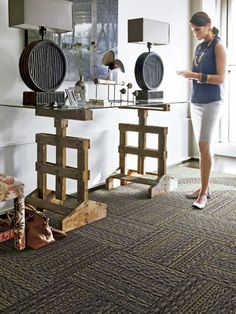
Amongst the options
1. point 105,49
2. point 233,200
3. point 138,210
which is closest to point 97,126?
point 105,49

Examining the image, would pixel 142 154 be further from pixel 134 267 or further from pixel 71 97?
pixel 134 267

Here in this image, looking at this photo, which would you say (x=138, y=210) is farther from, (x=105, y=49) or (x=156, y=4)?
(x=156, y=4)

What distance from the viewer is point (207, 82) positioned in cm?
324

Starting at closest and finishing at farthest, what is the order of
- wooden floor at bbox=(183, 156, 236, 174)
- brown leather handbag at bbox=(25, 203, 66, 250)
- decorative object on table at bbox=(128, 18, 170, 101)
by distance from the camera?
Result: brown leather handbag at bbox=(25, 203, 66, 250) → decorative object on table at bbox=(128, 18, 170, 101) → wooden floor at bbox=(183, 156, 236, 174)

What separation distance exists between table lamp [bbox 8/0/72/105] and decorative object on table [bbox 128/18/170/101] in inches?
34.1

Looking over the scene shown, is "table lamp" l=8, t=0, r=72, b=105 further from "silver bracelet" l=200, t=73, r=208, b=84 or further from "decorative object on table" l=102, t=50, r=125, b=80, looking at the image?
"silver bracelet" l=200, t=73, r=208, b=84

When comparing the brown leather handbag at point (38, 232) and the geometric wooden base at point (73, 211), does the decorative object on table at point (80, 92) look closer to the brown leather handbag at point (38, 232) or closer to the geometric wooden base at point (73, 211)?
the geometric wooden base at point (73, 211)

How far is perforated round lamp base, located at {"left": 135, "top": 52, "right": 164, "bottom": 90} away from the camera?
3.80 metres

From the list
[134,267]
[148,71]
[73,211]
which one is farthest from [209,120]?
[134,267]

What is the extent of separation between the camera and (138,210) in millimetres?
3320

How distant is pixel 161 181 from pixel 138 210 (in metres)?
0.54

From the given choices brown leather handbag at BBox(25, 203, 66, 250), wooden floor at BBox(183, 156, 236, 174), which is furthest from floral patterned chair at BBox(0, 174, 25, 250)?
wooden floor at BBox(183, 156, 236, 174)

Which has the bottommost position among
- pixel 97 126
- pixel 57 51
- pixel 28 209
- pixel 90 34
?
pixel 28 209

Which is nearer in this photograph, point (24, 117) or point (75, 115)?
point (75, 115)
